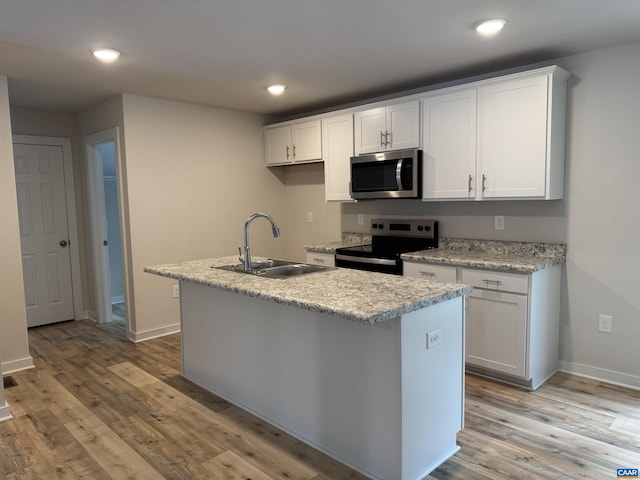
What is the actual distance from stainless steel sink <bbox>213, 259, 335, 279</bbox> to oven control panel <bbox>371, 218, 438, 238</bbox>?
54.8 inches

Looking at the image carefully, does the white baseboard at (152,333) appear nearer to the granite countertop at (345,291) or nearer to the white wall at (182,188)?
the white wall at (182,188)

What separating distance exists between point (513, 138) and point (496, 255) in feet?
2.82

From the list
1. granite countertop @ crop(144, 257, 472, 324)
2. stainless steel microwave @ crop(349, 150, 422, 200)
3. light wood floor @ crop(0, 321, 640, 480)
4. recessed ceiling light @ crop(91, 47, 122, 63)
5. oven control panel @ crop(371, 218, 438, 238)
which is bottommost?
light wood floor @ crop(0, 321, 640, 480)

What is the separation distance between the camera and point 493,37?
2.75 m

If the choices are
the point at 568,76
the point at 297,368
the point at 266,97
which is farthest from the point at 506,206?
the point at 266,97

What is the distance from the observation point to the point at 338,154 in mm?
4281

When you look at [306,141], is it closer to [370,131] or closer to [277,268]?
[370,131]

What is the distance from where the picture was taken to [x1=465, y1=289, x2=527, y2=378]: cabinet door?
2951mm

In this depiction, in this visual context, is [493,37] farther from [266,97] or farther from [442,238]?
[266,97]

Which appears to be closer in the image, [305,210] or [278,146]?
[278,146]

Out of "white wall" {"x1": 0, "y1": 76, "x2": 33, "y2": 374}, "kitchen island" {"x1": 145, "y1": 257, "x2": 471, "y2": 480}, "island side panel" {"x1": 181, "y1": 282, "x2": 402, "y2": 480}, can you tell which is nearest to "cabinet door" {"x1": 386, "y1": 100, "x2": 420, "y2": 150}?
"kitchen island" {"x1": 145, "y1": 257, "x2": 471, "y2": 480}

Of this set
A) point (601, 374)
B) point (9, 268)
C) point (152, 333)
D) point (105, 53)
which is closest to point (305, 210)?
point (152, 333)

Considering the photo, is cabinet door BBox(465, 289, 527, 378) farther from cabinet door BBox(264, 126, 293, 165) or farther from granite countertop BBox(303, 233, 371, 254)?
cabinet door BBox(264, 126, 293, 165)

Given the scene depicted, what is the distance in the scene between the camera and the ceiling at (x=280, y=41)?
2.29 metres
